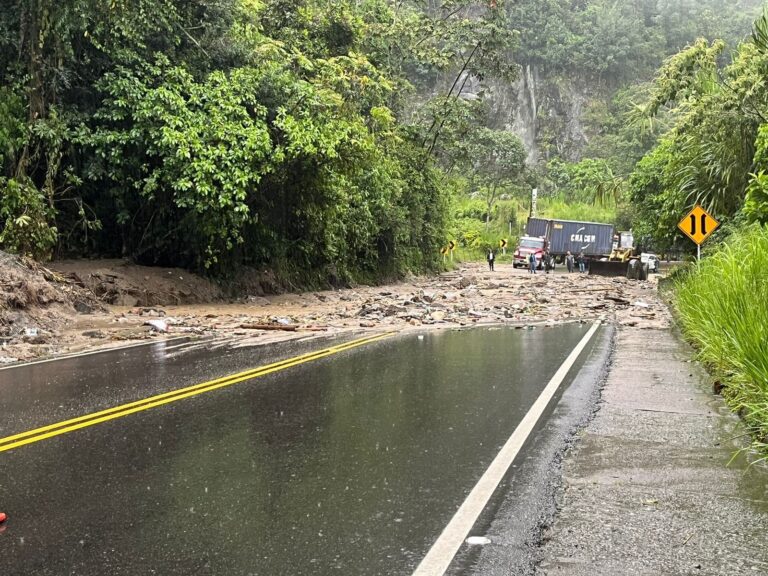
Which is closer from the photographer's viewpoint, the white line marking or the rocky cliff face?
the white line marking

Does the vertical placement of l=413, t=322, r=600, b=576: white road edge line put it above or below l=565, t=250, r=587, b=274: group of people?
below

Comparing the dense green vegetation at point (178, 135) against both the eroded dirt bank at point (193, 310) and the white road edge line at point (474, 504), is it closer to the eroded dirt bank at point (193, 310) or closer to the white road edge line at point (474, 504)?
the eroded dirt bank at point (193, 310)

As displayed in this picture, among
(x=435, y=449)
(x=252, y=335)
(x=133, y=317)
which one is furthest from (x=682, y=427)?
(x=133, y=317)

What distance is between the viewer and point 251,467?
5898mm

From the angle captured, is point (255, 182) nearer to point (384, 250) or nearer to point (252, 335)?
point (252, 335)

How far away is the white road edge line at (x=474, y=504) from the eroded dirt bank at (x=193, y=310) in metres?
8.10

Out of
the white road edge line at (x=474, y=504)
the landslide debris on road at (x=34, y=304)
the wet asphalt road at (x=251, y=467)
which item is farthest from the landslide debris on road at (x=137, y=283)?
the white road edge line at (x=474, y=504)

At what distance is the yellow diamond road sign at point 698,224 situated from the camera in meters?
21.7

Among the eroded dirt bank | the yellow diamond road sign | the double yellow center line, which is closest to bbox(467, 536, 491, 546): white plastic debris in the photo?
the double yellow center line

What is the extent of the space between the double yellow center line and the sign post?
534 inches

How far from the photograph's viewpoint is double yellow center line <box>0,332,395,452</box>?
6.77m

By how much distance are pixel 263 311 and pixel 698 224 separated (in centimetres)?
1275

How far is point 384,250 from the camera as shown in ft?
119

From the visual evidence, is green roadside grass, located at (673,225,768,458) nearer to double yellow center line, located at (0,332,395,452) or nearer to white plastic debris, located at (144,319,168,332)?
double yellow center line, located at (0,332,395,452)
